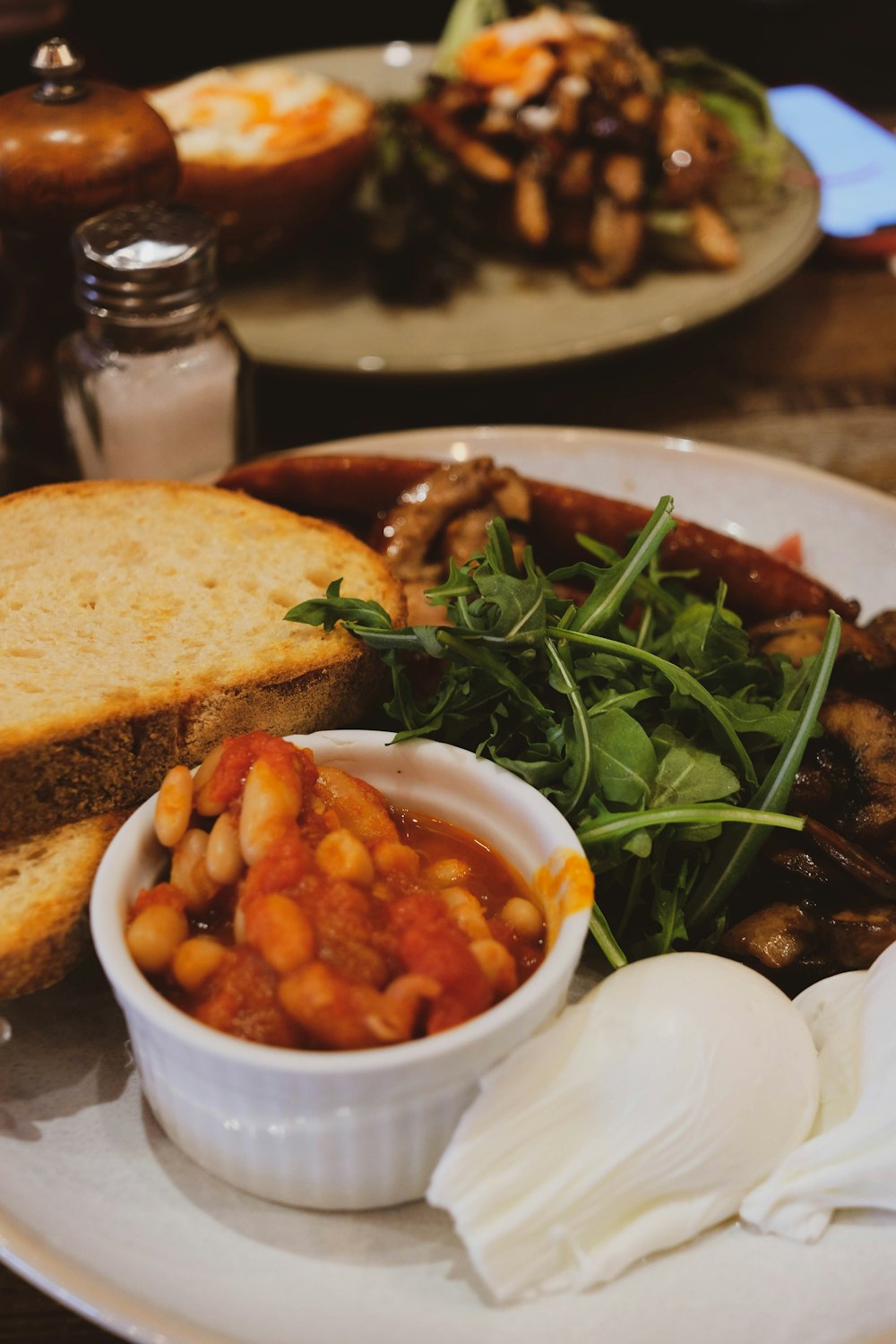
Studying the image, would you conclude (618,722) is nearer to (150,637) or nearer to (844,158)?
(150,637)

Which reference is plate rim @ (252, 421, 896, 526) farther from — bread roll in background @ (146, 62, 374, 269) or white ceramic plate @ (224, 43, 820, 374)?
bread roll in background @ (146, 62, 374, 269)

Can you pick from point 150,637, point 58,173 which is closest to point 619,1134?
point 150,637

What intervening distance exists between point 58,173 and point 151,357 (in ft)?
1.48

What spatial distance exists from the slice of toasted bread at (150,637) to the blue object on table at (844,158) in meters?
3.27

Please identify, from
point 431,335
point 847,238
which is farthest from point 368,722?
point 847,238

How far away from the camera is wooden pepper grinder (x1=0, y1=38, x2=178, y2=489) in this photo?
106 inches

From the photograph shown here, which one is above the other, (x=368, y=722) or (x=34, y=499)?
(x=34, y=499)

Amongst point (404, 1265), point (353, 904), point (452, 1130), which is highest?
point (353, 904)

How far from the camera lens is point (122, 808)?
1.90m

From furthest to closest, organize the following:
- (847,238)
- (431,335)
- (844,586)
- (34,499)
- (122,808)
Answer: (847,238) < (431,335) < (844,586) < (34,499) < (122,808)

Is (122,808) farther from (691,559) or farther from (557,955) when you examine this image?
(691,559)

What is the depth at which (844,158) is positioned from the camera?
16.5 ft

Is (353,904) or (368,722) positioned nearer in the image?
(353,904)

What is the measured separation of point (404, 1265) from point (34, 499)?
1622mm
